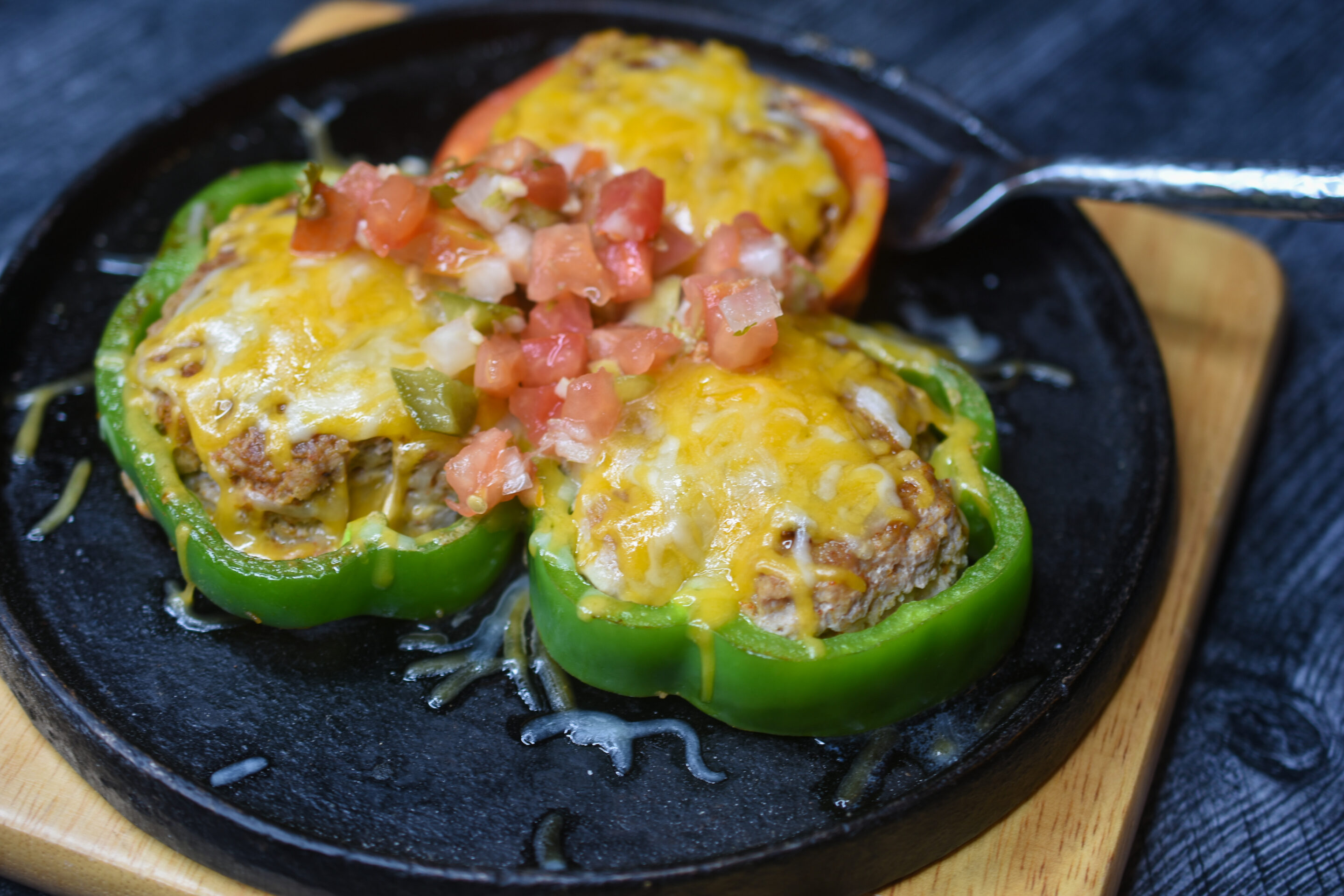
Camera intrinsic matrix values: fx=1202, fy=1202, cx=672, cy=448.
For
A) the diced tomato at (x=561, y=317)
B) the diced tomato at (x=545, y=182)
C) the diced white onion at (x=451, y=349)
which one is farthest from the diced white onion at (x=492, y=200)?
the diced white onion at (x=451, y=349)

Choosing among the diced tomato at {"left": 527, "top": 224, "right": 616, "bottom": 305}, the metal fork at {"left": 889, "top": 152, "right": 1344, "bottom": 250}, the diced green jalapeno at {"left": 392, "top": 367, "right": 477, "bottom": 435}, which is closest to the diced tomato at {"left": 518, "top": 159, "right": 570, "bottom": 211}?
the diced tomato at {"left": 527, "top": 224, "right": 616, "bottom": 305}

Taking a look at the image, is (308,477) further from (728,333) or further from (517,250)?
(728,333)

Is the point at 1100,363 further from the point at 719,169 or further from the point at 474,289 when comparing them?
the point at 474,289

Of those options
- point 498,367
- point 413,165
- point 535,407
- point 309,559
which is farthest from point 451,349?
point 413,165

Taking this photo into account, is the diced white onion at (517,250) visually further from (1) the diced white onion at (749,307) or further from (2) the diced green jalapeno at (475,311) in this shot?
(1) the diced white onion at (749,307)

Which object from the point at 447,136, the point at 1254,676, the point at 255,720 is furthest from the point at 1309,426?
the point at 255,720

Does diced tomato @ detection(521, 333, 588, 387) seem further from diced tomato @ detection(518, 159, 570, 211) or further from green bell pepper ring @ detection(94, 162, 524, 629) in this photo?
diced tomato @ detection(518, 159, 570, 211)
